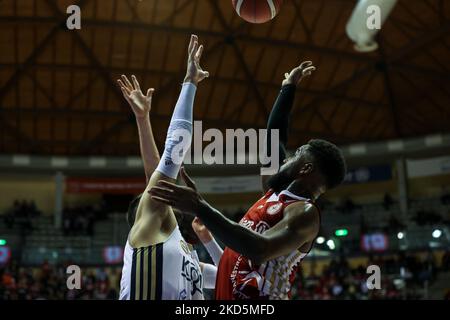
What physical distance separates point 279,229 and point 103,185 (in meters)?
24.5

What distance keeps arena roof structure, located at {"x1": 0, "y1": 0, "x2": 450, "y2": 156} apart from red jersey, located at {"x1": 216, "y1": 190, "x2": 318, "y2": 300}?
18.5 m

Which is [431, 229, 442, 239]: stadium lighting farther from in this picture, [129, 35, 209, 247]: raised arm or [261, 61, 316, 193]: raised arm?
[129, 35, 209, 247]: raised arm

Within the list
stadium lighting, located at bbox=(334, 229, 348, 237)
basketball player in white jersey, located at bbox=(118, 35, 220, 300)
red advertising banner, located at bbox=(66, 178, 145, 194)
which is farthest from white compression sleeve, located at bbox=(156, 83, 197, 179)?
red advertising banner, located at bbox=(66, 178, 145, 194)

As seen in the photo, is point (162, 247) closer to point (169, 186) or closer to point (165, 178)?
point (165, 178)

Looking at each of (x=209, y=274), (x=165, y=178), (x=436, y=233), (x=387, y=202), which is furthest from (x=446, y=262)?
(x=165, y=178)

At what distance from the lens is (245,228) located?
3.00 metres

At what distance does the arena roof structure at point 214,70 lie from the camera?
71.2ft

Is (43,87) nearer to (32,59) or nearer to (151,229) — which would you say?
(32,59)

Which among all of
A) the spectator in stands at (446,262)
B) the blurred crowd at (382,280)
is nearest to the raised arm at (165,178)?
the blurred crowd at (382,280)

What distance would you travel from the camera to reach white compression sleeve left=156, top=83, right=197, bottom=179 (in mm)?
3580

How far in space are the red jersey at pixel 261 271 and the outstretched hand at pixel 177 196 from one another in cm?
78

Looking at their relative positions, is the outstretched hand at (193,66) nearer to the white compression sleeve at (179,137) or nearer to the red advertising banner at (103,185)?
the white compression sleeve at (179,137)

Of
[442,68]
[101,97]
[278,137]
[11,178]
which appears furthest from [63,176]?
[278,137]

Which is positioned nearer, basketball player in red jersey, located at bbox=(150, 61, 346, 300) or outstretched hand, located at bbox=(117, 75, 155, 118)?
basketball player in red jersey, located at bbox=(150, 61, 346, 300)
